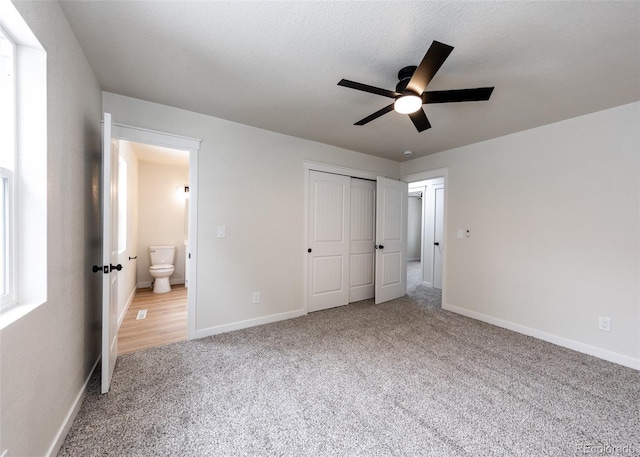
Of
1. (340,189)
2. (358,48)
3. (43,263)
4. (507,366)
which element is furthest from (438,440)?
(340,189)

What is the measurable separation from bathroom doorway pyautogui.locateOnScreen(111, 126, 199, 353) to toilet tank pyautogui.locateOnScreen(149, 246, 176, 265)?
19 cm

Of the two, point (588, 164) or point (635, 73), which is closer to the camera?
point (635, 73)

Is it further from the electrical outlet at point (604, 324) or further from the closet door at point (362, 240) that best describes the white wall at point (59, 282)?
the electrical outlet at point (604, 324)

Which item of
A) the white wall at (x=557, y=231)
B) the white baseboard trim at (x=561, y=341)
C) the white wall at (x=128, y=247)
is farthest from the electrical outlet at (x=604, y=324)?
the white wall at (x=128, y=247)

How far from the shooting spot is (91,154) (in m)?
A: 2.04

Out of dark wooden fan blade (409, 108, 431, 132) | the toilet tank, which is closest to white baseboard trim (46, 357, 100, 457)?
dark wooden fan blade (409, 108, 431, 132)

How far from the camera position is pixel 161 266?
460 centimetres

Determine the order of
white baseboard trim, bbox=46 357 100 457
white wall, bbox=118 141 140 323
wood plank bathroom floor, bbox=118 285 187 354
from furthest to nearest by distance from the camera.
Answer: white wall, bbox=118 141 140 323
wood plank bathroom floor, bbox=118 285 187 354
white baseboard trim, bbox=46 357 100 457

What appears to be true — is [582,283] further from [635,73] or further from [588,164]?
[635,73]

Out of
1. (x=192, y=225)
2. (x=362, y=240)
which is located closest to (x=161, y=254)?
(x=192, y=225)

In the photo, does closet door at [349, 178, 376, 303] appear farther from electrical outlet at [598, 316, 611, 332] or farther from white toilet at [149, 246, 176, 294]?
white toilet at [149, 246, 176, 294]

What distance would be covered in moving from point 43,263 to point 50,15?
1244 millimetres

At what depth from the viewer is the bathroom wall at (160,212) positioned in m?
4.84

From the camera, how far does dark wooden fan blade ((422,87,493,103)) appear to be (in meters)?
1.75
